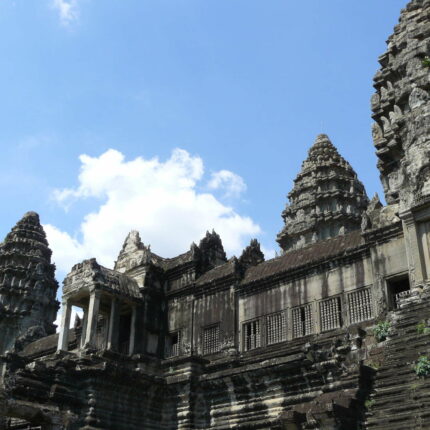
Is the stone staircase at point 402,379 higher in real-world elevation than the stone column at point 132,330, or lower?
lower

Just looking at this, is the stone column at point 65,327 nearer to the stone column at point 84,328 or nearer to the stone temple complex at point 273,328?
the stone temple complex at point 273,328

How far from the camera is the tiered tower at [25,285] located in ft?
177

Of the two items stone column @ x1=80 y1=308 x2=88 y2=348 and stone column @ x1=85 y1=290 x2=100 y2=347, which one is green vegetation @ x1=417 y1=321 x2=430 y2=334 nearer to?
stone column @ x1=85 y1=290 x2=100 y2=347

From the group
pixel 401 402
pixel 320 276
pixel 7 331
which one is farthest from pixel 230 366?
pixel 7 331

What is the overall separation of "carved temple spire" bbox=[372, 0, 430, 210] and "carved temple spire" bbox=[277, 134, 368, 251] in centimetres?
2404

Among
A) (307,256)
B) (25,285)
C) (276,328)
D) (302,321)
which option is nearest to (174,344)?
(276,328)

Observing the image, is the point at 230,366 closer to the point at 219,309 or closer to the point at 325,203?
the point at 219,309

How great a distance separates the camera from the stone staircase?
49.9 feet

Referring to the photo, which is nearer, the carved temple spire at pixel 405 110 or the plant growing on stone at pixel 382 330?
the plant growing on stone at pixel 382 330

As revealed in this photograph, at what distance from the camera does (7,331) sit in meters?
54.0

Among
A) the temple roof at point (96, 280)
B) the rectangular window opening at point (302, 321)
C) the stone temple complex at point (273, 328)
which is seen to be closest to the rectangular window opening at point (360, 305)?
the stone temple complex at point (273, 328)

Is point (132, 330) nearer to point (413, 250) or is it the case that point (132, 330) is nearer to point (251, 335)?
point (251, 335)

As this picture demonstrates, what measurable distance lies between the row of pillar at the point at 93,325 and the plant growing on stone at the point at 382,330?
44.4 feet

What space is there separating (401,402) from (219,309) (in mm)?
14136
